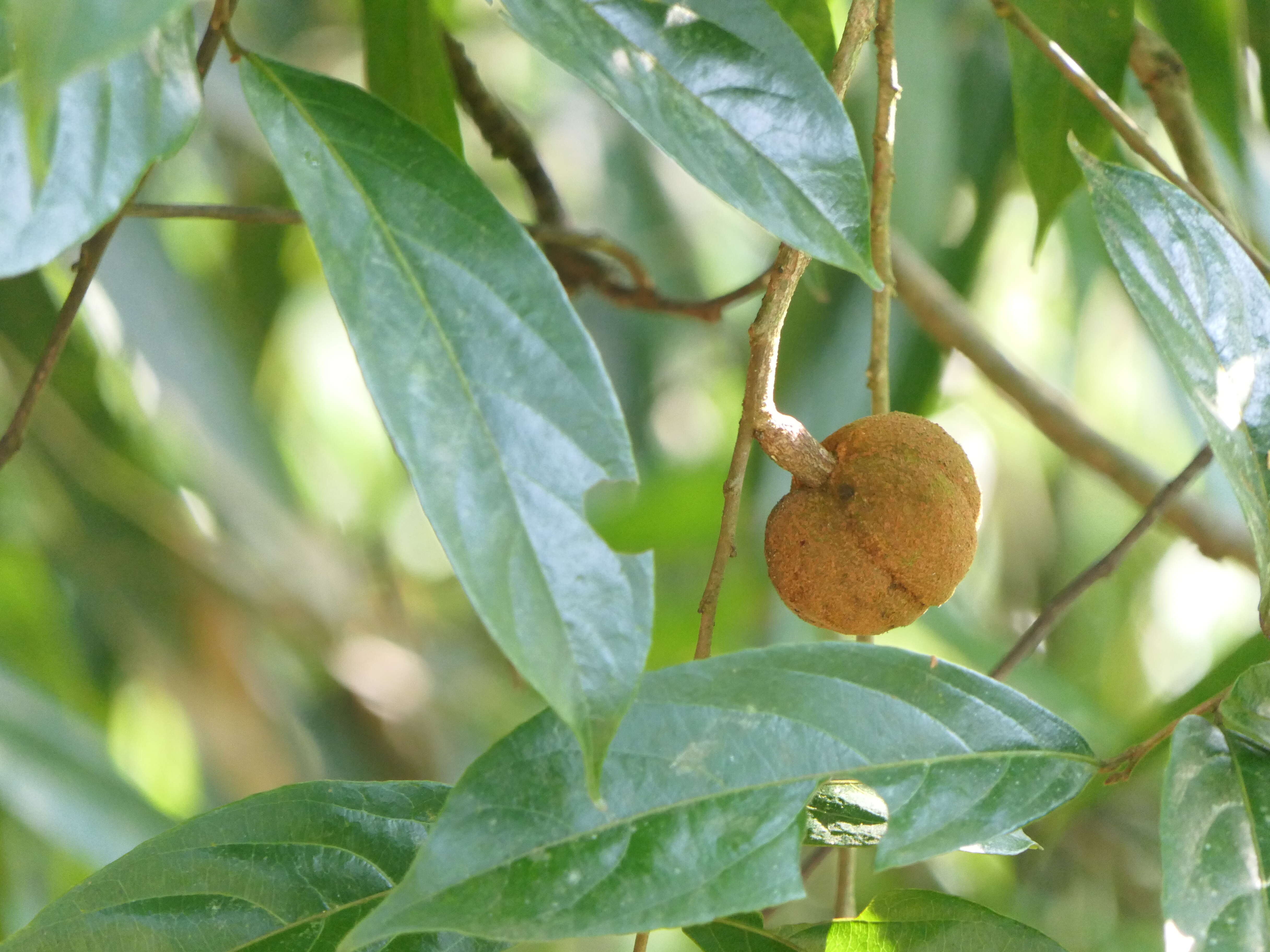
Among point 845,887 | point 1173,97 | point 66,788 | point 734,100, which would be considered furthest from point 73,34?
point 66,788

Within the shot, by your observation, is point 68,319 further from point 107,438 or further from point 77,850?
point 107,438

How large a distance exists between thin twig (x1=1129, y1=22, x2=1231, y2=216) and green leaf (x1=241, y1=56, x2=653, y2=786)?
0.72 metres

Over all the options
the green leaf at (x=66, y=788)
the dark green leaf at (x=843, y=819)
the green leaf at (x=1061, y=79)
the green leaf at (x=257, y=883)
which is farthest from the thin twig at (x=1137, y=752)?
the green leaf at (x=66, y=788)

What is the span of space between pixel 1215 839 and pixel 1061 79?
1.93ft

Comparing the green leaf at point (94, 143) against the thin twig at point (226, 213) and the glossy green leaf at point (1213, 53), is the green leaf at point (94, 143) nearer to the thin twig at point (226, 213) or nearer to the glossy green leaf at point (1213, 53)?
the thin twig at point (226, 213)

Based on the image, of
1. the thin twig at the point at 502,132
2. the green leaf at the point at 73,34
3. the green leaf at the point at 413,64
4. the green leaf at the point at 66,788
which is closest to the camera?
the green leaf at the point at 73,34

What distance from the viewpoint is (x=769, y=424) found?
589 mm

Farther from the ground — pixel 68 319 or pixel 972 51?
pixel 972 51

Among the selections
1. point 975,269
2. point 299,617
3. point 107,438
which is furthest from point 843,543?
point 299,617

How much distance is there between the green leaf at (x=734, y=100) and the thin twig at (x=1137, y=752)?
273 mm

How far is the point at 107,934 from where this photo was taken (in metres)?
0.60

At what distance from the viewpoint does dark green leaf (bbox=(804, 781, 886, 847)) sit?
2.09 ft

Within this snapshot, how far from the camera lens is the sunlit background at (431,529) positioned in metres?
1.57

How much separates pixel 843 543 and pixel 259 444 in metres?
1.37
